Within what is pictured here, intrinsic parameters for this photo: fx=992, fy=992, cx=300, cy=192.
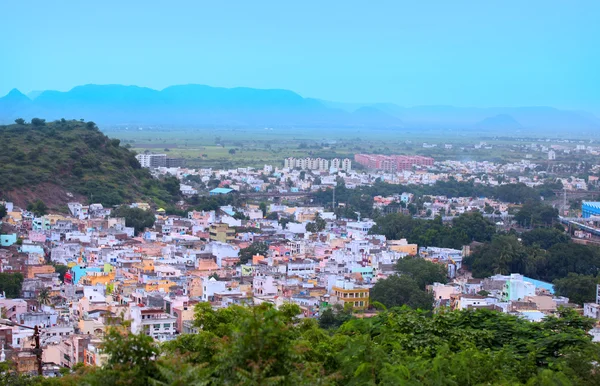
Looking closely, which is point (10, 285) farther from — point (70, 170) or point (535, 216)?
point (535, 216)

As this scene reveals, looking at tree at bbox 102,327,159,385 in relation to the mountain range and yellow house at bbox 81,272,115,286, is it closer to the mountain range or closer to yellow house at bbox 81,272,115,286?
yellow house at bbox 81,272,115,286

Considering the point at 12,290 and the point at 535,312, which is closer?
the point at 535,312

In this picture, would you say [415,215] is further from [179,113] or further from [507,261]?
[179,113]

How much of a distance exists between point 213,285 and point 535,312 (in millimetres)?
6072

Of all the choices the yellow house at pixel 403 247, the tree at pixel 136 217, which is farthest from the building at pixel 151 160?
the yellow house at pixel 403 247

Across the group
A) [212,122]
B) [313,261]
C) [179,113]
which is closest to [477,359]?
[313,261]

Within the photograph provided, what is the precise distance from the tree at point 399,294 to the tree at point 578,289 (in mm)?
3023

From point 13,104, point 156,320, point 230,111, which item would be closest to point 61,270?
point 156,320

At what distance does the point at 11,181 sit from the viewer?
3164 cm

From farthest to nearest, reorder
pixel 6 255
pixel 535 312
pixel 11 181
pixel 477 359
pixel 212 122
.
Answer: pixel 212 122, pixel 11 181, pixel 6 255, pixel 535 312, pixel 477 359

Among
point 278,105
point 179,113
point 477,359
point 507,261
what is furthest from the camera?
point 278,105

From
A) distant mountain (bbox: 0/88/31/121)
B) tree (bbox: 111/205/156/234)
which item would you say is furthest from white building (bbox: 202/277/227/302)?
distant mountain (bbox: 0/88/31/121)

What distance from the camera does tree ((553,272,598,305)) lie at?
19.3 meters

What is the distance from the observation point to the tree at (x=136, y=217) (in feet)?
96.1
